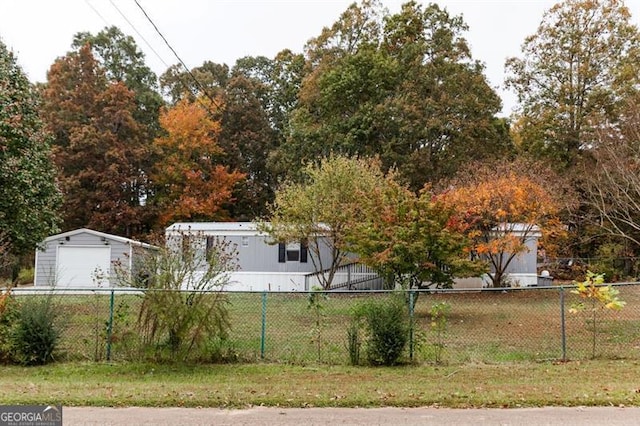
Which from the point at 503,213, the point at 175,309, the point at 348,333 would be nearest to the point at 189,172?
the point at 503,213

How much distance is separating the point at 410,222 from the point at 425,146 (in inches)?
665

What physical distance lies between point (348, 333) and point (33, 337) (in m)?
5.25

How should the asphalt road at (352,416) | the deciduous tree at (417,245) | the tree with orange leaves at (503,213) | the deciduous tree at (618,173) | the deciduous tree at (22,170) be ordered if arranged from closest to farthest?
1. the asphalt road at (352,416)
2. the deciduous tree at (22,170)
3. the deciduous tree at (417,245)
4. the tree with orange leaves at (503,213)
5. the deciduous tree at (618,173)

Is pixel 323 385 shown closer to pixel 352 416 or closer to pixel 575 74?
pixel 352 416

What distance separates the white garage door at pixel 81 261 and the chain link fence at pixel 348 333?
25.2 ft

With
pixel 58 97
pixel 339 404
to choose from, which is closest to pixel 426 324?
pixel 339 404

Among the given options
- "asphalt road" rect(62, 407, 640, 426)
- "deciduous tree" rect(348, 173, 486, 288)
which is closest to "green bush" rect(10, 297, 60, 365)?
"asphalt road" rect(62, 407, 640, 426)

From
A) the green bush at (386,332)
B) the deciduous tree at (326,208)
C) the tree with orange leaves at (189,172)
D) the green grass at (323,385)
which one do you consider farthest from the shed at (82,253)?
the green bush at (386,332)

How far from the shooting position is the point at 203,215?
109 ft

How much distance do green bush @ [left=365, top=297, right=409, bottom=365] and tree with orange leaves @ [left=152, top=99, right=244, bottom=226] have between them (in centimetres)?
2458

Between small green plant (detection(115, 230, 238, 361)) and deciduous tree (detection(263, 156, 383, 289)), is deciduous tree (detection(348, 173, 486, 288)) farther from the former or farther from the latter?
small green plant (detection(115, 230, 238, 361))

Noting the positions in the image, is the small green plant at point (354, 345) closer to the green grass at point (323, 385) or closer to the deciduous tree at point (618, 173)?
the green grass at point (323, 385)

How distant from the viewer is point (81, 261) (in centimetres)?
2336

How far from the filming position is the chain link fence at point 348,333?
9.29 meters
